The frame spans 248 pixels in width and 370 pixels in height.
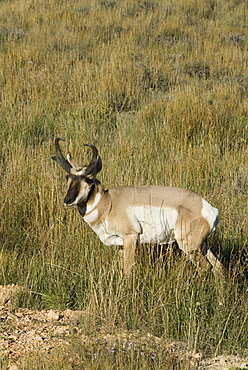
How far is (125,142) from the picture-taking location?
7836 millimetres

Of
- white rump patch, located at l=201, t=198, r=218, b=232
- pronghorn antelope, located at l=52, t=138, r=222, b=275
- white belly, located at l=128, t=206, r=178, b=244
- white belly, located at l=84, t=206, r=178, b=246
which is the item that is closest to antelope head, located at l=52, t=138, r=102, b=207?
pronghorn antelope, located at l=52, t=138, r=222, b=275

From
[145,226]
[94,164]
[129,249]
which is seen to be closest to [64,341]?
[129,249]

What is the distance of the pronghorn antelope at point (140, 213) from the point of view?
188 inches

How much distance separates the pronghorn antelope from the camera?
15.6 feet

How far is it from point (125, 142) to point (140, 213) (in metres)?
3.03

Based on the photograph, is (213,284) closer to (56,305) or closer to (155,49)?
(56,305)

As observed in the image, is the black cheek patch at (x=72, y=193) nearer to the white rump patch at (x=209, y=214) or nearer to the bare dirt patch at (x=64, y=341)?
the bare dirt patch at (x=64, y=341)

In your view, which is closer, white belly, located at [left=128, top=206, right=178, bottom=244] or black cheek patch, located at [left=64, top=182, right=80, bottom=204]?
black cheek patch, located at [left=64, top=182, right=80, bottom=204]

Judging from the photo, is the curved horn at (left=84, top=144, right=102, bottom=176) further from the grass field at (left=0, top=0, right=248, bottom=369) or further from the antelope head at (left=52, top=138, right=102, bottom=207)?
the grass field at (left=0, top=0, right=248, bottom=369)

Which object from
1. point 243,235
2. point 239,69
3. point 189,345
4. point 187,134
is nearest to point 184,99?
point 187,134

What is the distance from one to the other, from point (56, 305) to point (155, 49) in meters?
9.62

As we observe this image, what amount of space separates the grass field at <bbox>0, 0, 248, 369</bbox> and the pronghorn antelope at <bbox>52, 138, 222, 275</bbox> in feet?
0.69

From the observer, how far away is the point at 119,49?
1248cm

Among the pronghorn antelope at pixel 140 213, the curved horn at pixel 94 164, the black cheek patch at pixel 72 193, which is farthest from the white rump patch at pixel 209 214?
the black cheek patch at pixel 72 193
